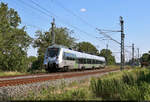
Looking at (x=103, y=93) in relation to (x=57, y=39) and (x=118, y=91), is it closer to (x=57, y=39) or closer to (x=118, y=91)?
(x=118, y=91)

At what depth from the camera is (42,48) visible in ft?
182

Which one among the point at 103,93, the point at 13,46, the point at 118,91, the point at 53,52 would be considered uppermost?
the point at 13,46

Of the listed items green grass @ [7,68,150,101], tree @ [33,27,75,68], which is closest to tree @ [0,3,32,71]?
tree @ [33,27,75,68]

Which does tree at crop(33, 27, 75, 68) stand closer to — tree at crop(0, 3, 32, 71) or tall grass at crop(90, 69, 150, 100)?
tree at crop(0, 3, 32, 71)

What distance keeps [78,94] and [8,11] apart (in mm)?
37065

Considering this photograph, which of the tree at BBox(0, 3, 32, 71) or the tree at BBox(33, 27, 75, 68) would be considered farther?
the tree at BBox(33, 27, 75, 68)

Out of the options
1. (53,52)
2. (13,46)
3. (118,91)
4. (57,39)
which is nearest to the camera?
(118,91)

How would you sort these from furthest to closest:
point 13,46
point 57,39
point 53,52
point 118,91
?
point 57,39
point 13,46
point 53,52
point 118,91

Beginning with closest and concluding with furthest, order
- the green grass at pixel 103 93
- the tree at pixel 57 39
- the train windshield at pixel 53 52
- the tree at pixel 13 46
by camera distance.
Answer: the green grass at pixel 103 93 < the train windshield at pixel 53 52 < the tree at pixel 13 46 < the tree at pixel 57 39

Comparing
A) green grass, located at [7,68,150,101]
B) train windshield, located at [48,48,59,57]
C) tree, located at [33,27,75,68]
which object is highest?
tree, located at [33,27,75,68]

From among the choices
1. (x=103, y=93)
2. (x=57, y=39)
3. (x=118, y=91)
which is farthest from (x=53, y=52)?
(x=57, y=39)

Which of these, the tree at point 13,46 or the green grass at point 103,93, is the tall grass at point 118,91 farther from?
the tree at point 13,46

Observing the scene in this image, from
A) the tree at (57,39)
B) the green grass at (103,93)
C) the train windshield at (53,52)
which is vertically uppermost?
the tree at (57,39)


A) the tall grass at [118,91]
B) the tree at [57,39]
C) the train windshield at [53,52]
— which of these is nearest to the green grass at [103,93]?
the tall grass at [118,91]
